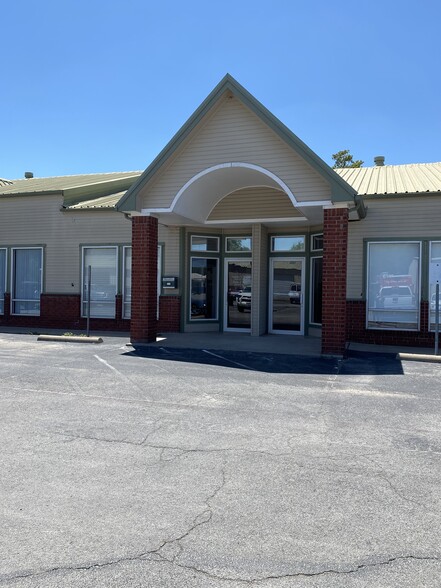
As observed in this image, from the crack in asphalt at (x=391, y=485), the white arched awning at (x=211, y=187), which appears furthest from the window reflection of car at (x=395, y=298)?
the crack in asphalt at (x=391, y=485)

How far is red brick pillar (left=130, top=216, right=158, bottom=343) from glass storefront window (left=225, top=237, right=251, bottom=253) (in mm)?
3658

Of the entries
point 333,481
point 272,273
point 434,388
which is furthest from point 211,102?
point 333,481

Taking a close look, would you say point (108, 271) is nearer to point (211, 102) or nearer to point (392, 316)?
point (211, 102)

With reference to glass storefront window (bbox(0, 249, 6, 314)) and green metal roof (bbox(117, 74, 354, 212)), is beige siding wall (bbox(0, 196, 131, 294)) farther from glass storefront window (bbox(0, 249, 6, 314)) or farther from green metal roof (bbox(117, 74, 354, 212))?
green metal roof (bbox(117, 74, 354, 212))

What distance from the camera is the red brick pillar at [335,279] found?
1148 centimetres

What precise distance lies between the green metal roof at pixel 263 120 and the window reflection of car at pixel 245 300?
497 centimetres

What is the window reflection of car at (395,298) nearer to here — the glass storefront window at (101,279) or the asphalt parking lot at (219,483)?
the asphalt parking lot at (219,483)

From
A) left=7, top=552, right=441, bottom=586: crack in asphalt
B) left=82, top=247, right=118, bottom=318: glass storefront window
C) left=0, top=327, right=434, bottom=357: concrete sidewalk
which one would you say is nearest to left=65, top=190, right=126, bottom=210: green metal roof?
left=82, top=247, right=118, bottom=318: glass storefront window

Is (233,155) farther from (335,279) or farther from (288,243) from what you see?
(288,243)

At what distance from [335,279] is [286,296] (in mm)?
4334

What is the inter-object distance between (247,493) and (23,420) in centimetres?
340

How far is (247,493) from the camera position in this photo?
440 cm

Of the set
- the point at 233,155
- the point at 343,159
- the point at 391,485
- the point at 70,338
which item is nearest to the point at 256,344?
the point at 233,155

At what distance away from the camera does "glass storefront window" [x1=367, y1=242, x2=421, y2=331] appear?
13.6m
